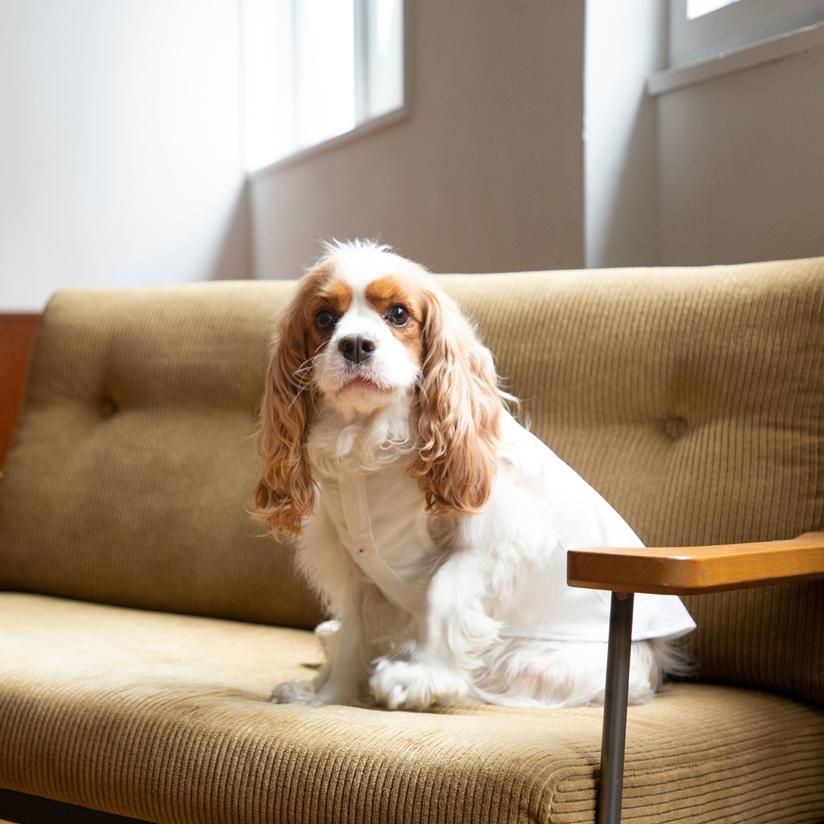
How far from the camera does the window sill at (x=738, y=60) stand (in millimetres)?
2068

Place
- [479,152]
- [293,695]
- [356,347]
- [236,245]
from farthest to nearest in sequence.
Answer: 1. [236,245]
2. [479,152]
3. [293,695]
4. [356,347]

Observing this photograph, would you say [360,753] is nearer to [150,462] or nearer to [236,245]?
[150,462]

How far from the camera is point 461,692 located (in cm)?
159

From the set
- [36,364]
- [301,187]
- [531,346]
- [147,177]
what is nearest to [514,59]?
[531,346]

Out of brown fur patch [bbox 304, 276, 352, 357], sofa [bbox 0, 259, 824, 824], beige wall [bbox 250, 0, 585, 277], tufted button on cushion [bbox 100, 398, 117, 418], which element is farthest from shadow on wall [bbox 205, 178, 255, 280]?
brown fur patch [bbox 304, 276, 352, 357]

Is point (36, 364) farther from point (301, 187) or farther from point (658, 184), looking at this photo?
point (301, 187)

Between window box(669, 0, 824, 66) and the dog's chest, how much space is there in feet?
3.75

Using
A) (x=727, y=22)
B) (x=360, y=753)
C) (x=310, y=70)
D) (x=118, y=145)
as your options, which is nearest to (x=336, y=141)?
(x=310, y=70)

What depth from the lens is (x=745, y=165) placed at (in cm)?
227

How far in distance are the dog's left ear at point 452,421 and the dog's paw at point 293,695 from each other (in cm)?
30

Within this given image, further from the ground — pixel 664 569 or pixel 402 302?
pixel 402 302

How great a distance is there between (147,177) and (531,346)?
2.92 metres

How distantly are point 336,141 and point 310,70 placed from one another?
2.67 feet

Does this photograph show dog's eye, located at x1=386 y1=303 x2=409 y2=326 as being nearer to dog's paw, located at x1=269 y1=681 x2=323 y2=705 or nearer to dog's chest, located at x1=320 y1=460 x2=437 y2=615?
dog's chest, located at x1=320 y1=460 x2=437 y2=615
